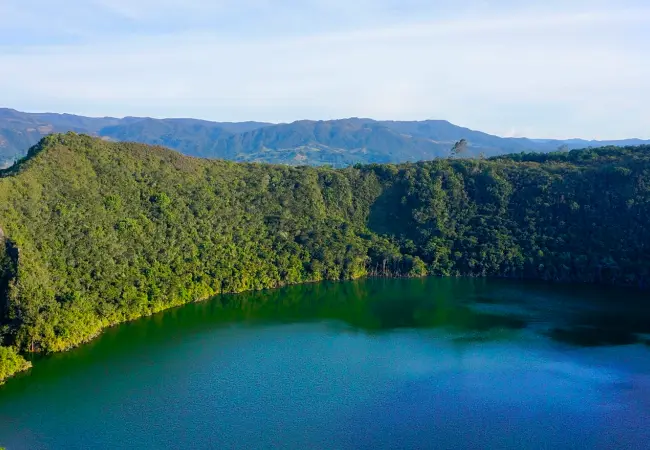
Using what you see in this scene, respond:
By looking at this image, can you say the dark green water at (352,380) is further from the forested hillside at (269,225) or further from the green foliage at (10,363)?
the forested hillside at (269,225)

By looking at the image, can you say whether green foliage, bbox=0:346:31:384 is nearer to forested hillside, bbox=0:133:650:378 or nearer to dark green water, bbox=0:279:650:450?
dark green water, bbox=0:279:650:450

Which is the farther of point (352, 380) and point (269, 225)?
point (269, 225)

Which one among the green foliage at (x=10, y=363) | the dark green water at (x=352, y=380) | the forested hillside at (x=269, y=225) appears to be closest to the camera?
the dark green water at (x=352, y=380)

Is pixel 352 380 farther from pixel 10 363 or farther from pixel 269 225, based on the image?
pixel 269 225

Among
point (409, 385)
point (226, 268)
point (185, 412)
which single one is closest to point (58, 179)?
point (226, 268)

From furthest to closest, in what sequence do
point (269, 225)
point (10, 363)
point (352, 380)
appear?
point (269, 225) < point (352, 380) < point (10, 363)

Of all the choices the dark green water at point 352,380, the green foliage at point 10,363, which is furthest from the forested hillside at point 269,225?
the dark green water at point 352,380

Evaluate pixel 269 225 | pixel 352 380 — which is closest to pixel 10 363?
pixel 352 380
